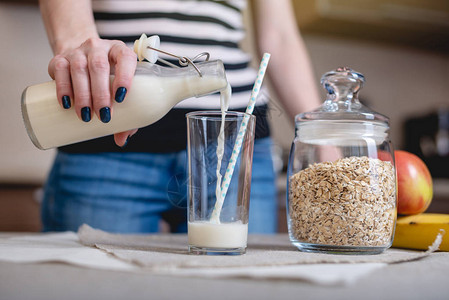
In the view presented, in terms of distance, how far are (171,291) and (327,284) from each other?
0.13m

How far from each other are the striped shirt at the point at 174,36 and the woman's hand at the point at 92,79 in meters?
0.36

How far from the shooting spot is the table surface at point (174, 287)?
1.27 feet

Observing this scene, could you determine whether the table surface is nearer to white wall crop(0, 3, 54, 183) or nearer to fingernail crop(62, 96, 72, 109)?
fingernail crop(62, 96, 72, 109)

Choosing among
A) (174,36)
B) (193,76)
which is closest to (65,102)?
(193,76)

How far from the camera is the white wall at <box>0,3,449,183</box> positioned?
70.1 inches

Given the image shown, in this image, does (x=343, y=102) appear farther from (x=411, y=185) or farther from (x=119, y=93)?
(x=119, y=93)

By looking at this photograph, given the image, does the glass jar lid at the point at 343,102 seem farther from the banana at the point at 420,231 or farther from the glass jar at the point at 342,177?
the banana at the point at 420,231

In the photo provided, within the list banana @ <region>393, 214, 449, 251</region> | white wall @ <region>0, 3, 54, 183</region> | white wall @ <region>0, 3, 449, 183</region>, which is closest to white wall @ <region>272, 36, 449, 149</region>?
white wall @ <region>0, 3, 449, 183</region>

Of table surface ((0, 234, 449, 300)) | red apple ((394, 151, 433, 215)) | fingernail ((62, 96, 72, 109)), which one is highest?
fingernail ((62, 96, 72, 109))

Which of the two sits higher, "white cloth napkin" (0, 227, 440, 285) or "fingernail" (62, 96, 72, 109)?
"fingernail" (62, 96, 72, 109)

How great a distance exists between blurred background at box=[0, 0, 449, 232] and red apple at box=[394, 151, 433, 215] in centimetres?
26

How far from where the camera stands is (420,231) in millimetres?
730

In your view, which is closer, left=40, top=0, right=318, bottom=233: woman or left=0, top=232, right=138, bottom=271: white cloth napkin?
left=0, top=232, right=138, bottom=271: white cloth napkin

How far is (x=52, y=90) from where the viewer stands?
606mm
